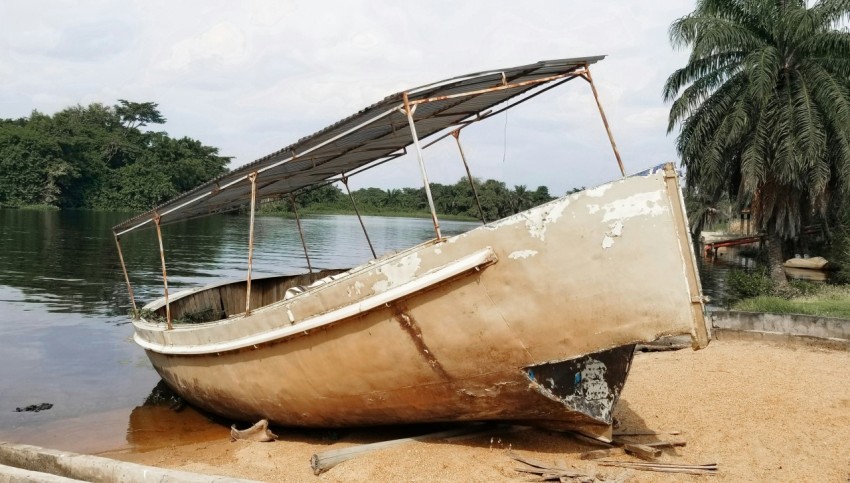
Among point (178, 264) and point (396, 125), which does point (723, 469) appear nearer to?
point (396, 125)

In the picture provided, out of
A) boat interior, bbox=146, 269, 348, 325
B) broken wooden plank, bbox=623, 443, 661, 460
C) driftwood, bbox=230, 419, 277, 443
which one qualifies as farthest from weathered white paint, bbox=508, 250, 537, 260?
boat interior, bbox=146, 269, 348, 325

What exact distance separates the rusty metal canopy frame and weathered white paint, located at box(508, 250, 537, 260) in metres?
1.46

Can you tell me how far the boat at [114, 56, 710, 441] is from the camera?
498 cm

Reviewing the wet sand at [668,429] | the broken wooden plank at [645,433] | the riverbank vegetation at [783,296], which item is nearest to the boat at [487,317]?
the wet sand at [668,429]

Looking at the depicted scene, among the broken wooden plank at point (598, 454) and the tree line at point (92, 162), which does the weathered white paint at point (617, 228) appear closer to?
the broken wooden plank at point (598, 454)

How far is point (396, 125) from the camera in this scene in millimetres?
7492

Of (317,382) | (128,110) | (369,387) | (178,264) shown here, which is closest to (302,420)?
(317,382)

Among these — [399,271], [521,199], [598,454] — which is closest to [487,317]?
[399,271]

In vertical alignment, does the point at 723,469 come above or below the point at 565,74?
below

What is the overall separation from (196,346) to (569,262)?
4.38 metres

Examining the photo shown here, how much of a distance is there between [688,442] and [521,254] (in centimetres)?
260

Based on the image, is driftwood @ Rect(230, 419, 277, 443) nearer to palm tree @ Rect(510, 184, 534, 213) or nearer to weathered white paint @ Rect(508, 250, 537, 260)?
weathered white paint @ Rect(508, 250, 537, 260)

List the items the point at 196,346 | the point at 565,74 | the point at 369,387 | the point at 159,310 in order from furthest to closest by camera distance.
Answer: the point at 159,310
the point at 196,346
the point at 565,74
the point at 369,387

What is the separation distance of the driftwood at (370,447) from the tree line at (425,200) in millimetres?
47110
